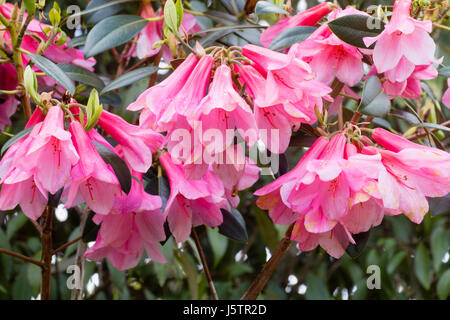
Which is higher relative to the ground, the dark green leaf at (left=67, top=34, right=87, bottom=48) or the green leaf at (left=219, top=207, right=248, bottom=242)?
the dark green leaf at (left=67, top=34, right=87, bottom=48)

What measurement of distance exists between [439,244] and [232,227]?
3.41ft

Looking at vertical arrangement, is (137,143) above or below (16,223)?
above

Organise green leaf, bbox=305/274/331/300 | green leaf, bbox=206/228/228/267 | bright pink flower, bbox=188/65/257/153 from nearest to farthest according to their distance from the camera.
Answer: bright pink flower, bbox=188/65/257/153 < green leaf, bbox=206/228/228/267 < green leaf, bbox=305/274/331/300

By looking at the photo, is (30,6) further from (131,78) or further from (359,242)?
(359,242)

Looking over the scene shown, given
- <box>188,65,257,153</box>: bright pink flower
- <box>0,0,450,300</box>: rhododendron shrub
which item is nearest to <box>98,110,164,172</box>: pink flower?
<box>0,0,450,300</box>: rhododendron shrub

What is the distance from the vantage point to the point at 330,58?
37.4 inches

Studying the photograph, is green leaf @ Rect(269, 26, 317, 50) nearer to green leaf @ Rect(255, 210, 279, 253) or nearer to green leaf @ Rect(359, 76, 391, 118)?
green leaf @ Rect(359, 76, 391, 118)

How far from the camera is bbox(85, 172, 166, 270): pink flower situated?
3.02 ft

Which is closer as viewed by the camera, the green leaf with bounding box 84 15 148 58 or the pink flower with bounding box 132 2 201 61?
the green leaf with bounding box 84 15 148 58

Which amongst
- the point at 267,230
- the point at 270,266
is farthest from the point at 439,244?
the point at 270,266

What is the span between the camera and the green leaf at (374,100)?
87cm

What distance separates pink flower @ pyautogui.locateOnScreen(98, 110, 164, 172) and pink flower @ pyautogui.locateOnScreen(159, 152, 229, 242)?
0.26 ft

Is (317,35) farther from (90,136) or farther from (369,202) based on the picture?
(90,136)

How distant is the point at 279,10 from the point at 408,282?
1.68 meters
